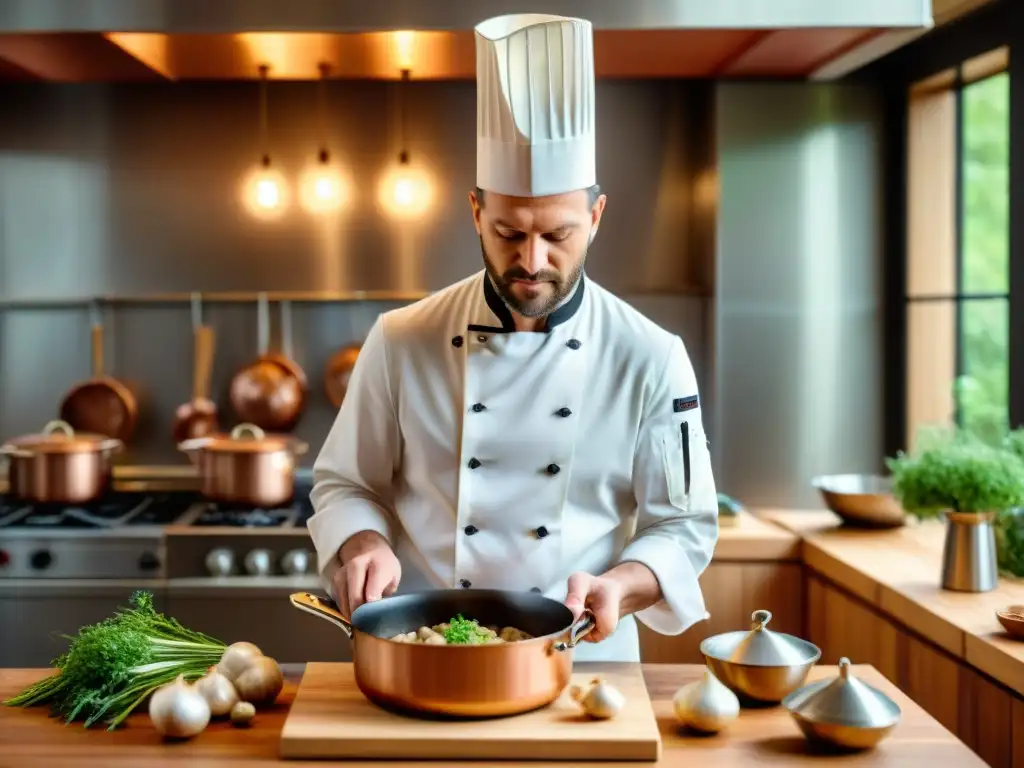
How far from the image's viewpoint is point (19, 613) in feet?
9.88

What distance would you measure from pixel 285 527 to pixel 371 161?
3.94 feet

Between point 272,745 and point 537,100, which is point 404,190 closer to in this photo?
point 537,100

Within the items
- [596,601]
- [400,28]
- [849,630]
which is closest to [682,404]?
[596,601]

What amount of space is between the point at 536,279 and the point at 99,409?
7.46 feet

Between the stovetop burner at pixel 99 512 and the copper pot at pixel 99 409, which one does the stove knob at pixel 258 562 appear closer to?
the stovetop burner at pixel 99 512

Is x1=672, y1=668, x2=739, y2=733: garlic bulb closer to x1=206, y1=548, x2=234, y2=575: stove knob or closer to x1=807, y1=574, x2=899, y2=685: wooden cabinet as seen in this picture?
x1=807, y1=574, x2=899, y2=685: wooden cabinet

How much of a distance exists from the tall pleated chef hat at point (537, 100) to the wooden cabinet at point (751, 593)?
1560mm

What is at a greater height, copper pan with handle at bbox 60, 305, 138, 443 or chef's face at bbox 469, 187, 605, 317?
chef's face at bbox 469, 187, 605, 317

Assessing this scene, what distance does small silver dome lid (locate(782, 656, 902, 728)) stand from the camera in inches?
54.2

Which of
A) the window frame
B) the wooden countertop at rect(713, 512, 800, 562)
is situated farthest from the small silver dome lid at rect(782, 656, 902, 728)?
the window frame

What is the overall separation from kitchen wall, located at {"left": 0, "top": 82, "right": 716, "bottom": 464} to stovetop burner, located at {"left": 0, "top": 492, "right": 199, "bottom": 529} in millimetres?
245

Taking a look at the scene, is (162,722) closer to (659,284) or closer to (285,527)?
(285,527)

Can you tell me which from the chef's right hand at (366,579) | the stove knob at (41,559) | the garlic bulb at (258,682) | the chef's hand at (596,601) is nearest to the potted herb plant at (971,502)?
the chef's hand at (596,601)

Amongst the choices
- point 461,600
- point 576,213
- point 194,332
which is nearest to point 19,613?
point 194,332
